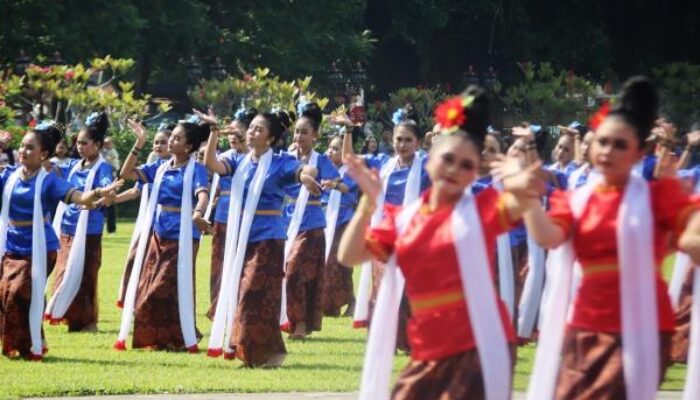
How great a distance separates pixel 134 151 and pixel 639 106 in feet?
22.7

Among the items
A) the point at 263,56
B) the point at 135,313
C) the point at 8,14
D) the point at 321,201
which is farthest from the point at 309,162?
the point at 263,56

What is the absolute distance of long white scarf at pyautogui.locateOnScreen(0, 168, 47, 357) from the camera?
12336 millimetres

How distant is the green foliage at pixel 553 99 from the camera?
35688 mm

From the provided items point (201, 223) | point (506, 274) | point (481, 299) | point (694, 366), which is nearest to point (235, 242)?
point (201, 223)

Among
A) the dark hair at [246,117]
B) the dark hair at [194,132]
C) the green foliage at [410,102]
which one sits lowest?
the dark hair at [194,132]

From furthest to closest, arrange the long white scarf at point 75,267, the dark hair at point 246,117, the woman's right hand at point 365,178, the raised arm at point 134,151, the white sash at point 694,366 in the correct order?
1. the long white scarf at point 75,267
2. the dark hair at point 246,117
3. the raised arm at point 134,151
4. the white sash at point 694,366
5. the woman's right hand at point 365,178

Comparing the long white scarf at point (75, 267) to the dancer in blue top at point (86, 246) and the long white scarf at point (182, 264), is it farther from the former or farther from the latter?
the long white scarf at point (182, 264)

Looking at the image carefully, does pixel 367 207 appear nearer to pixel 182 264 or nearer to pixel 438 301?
pixel 438 301

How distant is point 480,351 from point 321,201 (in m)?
9.28

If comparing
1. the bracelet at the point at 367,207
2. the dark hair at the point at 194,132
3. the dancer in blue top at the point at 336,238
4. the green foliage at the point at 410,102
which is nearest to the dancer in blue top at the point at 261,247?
the dark hair at the point at 194,132

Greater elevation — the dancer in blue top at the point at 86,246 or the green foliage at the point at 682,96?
the green foliage at the point at 682,96

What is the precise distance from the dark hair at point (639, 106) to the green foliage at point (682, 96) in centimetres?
2795

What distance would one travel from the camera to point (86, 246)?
1509 cm

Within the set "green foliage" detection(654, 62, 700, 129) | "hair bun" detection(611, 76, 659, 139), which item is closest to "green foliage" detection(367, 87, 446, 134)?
"green foliage" detection(654, 62, 700, 129)
